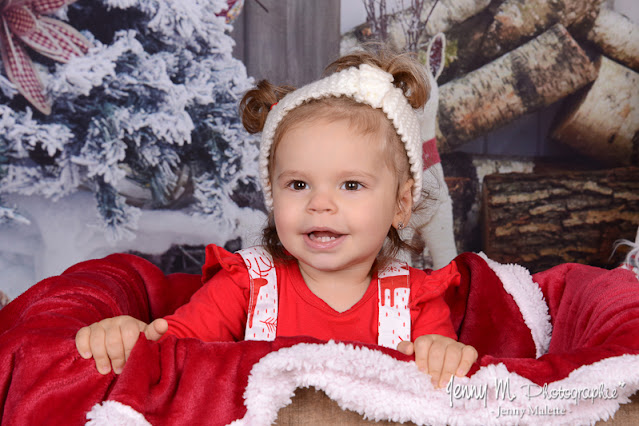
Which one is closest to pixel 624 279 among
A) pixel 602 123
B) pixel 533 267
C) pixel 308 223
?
pixel 308 223

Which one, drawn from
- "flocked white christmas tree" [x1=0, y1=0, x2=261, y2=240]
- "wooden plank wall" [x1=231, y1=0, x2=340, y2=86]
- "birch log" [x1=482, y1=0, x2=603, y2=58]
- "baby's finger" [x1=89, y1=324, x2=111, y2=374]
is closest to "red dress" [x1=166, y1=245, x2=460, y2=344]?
"baby's finger" [x1=89, y1=324, x2=111, y2=374]

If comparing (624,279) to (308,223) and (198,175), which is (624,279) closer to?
(308,223)

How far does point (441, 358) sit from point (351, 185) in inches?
17.1

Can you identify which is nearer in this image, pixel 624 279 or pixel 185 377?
pixel 185 377

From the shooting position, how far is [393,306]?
138cm

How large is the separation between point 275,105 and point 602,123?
1778 mm

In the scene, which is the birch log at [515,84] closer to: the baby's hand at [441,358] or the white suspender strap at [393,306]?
the white suspender strap at [393,306]

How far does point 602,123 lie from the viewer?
2.62 m

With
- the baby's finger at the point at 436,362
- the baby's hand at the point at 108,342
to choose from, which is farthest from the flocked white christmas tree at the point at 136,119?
the baby's finger at the point at 436,362

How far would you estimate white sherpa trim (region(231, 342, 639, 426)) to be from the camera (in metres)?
0.88

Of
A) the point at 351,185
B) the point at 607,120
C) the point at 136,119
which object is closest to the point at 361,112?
the point at 351,185

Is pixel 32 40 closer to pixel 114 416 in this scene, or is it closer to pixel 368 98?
pixel 368 98

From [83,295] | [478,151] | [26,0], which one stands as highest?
[26,0]

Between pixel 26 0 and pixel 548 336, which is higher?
pixel 26 0
